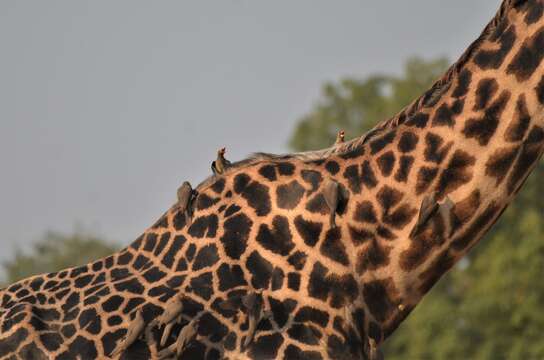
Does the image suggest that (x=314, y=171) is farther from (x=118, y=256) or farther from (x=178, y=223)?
(x=118, y=256)

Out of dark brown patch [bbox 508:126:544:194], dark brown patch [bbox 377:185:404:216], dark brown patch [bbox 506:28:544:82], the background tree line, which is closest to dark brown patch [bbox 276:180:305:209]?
dark brown patch [bbox 377:185:404:216]

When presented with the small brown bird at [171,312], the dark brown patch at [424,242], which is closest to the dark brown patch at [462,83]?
the dark brown patch at [424,242]

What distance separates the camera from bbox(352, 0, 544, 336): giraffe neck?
23.0 ft

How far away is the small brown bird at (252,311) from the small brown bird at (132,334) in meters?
0.62

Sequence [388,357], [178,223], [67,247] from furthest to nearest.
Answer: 1. [67,247]
2. [388,357]
3. [178,223]

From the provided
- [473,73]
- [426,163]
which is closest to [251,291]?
[426,163]

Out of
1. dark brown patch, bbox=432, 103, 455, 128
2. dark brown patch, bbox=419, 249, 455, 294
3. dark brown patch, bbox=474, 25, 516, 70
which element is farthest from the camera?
dark brown patch, bbox=419, 249, 455, 294

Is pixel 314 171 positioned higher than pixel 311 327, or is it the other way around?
pixel 314 171

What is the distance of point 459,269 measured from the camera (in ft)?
177

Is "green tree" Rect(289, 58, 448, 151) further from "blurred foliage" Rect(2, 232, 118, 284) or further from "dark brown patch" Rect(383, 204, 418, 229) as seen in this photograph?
"dark brown patch" Rect(383, 204, 418, 229)

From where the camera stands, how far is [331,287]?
23.5 feet

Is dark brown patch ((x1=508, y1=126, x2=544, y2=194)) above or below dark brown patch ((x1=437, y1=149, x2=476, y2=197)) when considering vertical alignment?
below

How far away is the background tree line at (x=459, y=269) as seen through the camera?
36.7 m

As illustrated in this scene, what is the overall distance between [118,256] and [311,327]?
1469 millimetres
